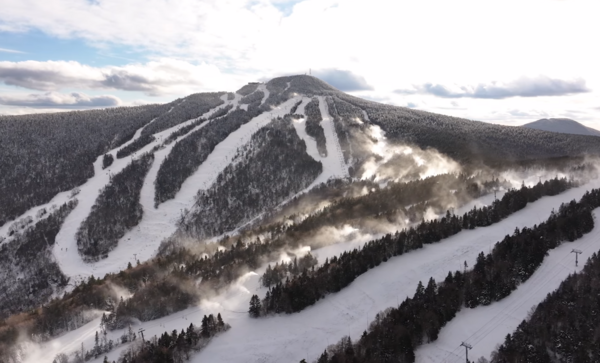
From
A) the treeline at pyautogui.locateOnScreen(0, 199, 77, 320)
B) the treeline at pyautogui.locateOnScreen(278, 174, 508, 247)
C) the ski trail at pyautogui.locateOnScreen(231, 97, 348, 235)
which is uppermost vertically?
the ski trail at pyautogui.locateOnScreen(231, 97, 348, 235)

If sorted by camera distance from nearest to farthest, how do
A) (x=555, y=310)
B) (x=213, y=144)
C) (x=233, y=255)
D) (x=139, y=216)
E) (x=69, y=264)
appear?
(x=555, y=310)
(x=233, y=255)
(x=69, y=264)
(x=139, y=216)
(x=213, y=144)

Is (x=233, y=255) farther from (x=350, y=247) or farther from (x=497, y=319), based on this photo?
(x=497, y=319)

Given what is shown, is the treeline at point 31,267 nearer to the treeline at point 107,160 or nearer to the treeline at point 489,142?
the treeline at point 107,160

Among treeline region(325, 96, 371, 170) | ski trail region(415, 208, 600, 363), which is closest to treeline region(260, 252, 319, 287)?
ski trail region(415, 208, 600, 363)

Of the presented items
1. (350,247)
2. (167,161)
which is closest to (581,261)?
(350,247)

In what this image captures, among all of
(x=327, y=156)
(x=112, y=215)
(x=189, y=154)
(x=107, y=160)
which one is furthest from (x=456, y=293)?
(x=107, y=160)

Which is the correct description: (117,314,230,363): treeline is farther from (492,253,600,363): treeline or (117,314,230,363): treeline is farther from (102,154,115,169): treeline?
(102,154,115,169): treeline

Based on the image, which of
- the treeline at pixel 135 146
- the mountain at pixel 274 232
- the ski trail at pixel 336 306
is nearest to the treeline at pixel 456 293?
the mountain at pixel 274 232
